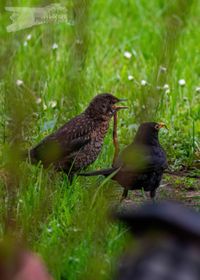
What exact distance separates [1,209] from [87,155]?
1650mm

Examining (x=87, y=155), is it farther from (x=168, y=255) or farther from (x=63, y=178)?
(x=168, y=255)

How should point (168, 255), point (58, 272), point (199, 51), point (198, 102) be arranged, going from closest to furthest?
1. point (168, 255)
2. point (58, 272)
3. point (198, 102)
4. point (199, 51)

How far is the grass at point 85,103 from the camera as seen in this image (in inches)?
96.9

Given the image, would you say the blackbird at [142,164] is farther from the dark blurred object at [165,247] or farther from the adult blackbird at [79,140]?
the dark blurred object at [165,247]

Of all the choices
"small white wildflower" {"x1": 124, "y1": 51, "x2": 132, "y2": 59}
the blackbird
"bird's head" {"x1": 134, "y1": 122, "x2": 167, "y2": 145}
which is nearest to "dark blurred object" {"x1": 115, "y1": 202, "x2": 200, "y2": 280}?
the blackbird

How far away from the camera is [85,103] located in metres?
6.23

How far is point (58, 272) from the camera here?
3270 mm

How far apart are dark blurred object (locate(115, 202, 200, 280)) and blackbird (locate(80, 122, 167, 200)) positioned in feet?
10.5

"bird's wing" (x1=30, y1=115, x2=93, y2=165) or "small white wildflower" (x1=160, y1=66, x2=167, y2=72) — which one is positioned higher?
"small white wildflower" (x1=160, y1=66, x2=167, y2=72)

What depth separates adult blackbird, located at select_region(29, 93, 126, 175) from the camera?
503cm

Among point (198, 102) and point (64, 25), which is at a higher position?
point (64, 25)

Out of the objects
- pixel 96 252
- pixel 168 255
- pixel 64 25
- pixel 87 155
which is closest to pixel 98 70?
pixel 64 25

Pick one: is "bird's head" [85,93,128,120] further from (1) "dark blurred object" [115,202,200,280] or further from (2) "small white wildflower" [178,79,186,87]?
(1) "dark blurred object" [115,202,200,280]

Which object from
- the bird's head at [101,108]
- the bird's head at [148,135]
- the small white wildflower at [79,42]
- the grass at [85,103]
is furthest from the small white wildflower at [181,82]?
the small white wildflower at [79,42]
